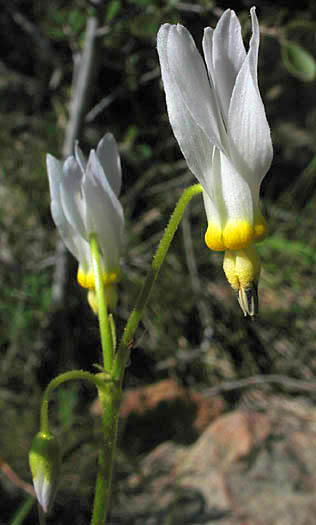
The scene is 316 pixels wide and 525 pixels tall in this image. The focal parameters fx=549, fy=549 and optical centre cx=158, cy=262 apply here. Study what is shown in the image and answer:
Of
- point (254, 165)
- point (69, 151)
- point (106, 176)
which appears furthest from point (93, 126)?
point (254, 165)

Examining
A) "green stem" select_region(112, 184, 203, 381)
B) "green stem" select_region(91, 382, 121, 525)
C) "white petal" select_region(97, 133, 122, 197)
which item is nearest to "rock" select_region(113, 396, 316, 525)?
"green stem" select_region(91, 382, 121, 525)

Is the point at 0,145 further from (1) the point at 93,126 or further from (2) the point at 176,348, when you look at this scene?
(2) the point at 176,348

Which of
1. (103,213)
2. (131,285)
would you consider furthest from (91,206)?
(131,285)

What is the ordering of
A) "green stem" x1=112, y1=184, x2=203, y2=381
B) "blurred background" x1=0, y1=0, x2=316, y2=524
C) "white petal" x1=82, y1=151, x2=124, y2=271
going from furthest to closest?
"blurred background" x1=0, y1=0, x2=316, y2=524 < "white petal" x1=82, y1=151, x2=124, y2=271 < "green stem" x1=112, y1=184, x2=203, y2=381

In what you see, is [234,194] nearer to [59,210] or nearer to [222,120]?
[222,120]

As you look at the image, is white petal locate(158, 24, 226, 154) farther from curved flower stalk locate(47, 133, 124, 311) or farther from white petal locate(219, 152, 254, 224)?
curved flower stalk locate(47, 133, 124, 311)

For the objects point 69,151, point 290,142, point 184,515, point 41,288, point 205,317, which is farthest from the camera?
point 290,142

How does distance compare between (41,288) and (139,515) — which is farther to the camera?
(41,288)
